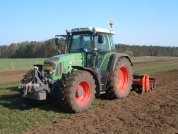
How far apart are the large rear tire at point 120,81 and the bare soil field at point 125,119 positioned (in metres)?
0.35

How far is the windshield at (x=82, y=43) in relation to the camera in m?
6.68

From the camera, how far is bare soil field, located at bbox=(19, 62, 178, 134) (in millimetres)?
4316

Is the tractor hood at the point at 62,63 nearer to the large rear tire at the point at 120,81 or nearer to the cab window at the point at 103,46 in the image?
the cab window at the point at 103,46

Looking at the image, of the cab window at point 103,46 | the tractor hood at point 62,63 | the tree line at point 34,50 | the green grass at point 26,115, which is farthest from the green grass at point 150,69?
the tree line at point 34,50

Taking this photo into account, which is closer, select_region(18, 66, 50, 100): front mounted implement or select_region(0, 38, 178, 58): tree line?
select_region(18, 66, 50, 100): front mounted implement

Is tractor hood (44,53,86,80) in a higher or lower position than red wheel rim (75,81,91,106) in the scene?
higher

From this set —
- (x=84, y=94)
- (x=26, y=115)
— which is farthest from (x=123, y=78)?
(x=26, y=115)

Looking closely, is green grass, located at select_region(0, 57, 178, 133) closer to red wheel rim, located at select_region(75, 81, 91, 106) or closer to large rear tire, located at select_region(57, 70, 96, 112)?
large rear tire, located at select_region(57, 70, 96, 112)

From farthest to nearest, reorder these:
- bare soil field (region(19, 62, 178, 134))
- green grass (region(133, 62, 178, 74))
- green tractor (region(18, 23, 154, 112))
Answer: green grass (region(133, 62, 178, 74))
green tractor (region(18, 23, 154, 112))
bare soil field (region(19, 62, 178, 134))

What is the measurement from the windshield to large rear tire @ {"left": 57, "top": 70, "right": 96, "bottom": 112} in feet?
4.28

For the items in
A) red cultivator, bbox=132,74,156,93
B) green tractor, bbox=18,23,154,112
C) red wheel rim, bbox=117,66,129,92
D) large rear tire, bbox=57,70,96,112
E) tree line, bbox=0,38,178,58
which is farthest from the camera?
tree line, bbox=0,38,178,58

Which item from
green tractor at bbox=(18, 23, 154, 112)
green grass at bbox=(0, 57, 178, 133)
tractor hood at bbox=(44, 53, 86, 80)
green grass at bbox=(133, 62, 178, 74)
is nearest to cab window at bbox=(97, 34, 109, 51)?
green tractor at bbox=(18, 23, 154, 112)

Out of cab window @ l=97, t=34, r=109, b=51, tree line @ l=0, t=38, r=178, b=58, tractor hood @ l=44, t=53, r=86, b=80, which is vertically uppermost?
tree line @ l=0, t=38, r=178, b=58

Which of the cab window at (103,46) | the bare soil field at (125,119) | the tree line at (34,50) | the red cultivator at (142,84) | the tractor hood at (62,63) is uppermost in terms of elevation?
the tree line at (34,50)
